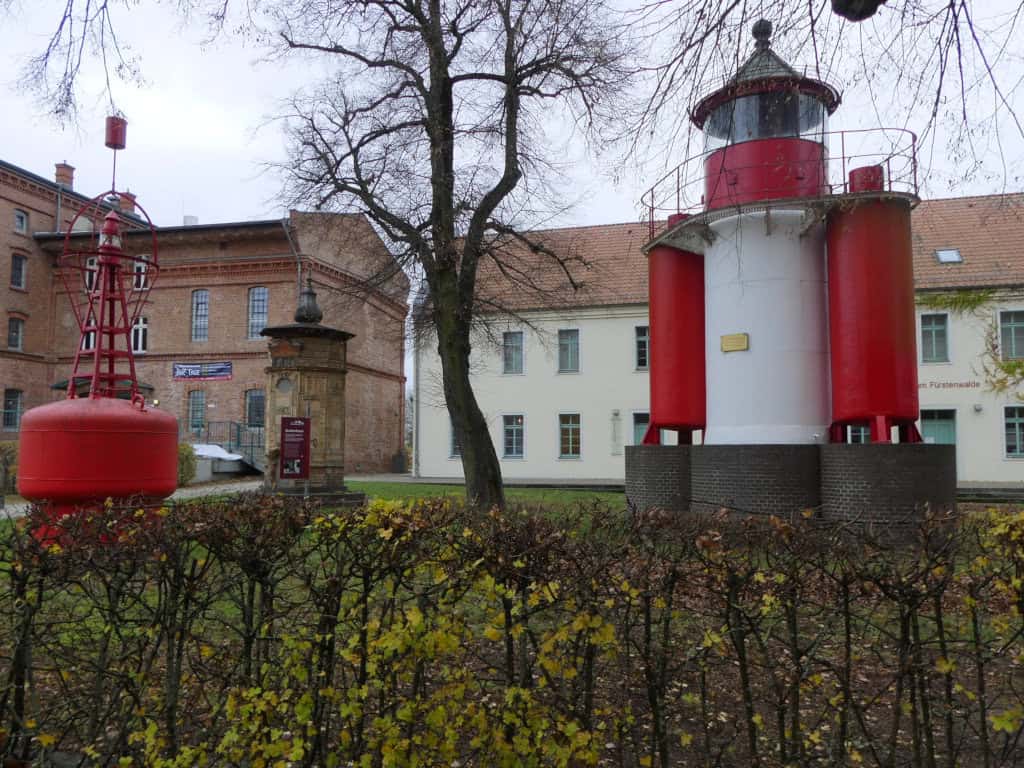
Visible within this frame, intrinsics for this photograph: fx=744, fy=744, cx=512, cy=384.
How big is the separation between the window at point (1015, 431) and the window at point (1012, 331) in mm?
1856

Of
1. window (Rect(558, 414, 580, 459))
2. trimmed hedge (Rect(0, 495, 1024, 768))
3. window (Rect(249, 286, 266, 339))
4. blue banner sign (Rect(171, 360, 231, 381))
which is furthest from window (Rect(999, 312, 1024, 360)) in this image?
blue banner sign (Rect(171, 360, 231, 381))

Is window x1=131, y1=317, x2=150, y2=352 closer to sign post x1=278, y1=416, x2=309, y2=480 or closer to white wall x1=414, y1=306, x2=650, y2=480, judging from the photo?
white wall x1=414, y1=306, x2=650, y2=480

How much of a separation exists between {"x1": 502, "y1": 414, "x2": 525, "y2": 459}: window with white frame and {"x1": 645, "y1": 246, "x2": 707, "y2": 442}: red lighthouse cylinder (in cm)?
1393

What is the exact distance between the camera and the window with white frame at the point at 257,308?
30078 millimetres

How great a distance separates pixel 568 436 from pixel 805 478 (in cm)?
1569

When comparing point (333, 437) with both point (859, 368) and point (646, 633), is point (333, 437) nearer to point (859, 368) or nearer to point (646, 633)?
point (859, 368)

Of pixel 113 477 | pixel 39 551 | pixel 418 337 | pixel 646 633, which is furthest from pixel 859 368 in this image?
pixel 39 551

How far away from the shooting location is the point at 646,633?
119 inches

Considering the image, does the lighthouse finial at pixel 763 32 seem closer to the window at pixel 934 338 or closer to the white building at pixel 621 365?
the white building at pixel 621 365

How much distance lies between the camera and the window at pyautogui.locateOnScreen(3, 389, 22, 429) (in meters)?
31.3

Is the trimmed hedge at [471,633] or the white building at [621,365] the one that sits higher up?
the white building at [621,365]

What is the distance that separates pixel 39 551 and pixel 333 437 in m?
13.4

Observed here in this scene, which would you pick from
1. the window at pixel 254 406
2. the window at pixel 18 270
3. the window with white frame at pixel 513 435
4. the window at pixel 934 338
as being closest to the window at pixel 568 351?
the window with white frame at pixel 513 435

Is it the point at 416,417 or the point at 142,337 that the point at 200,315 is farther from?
the point at 416,417
